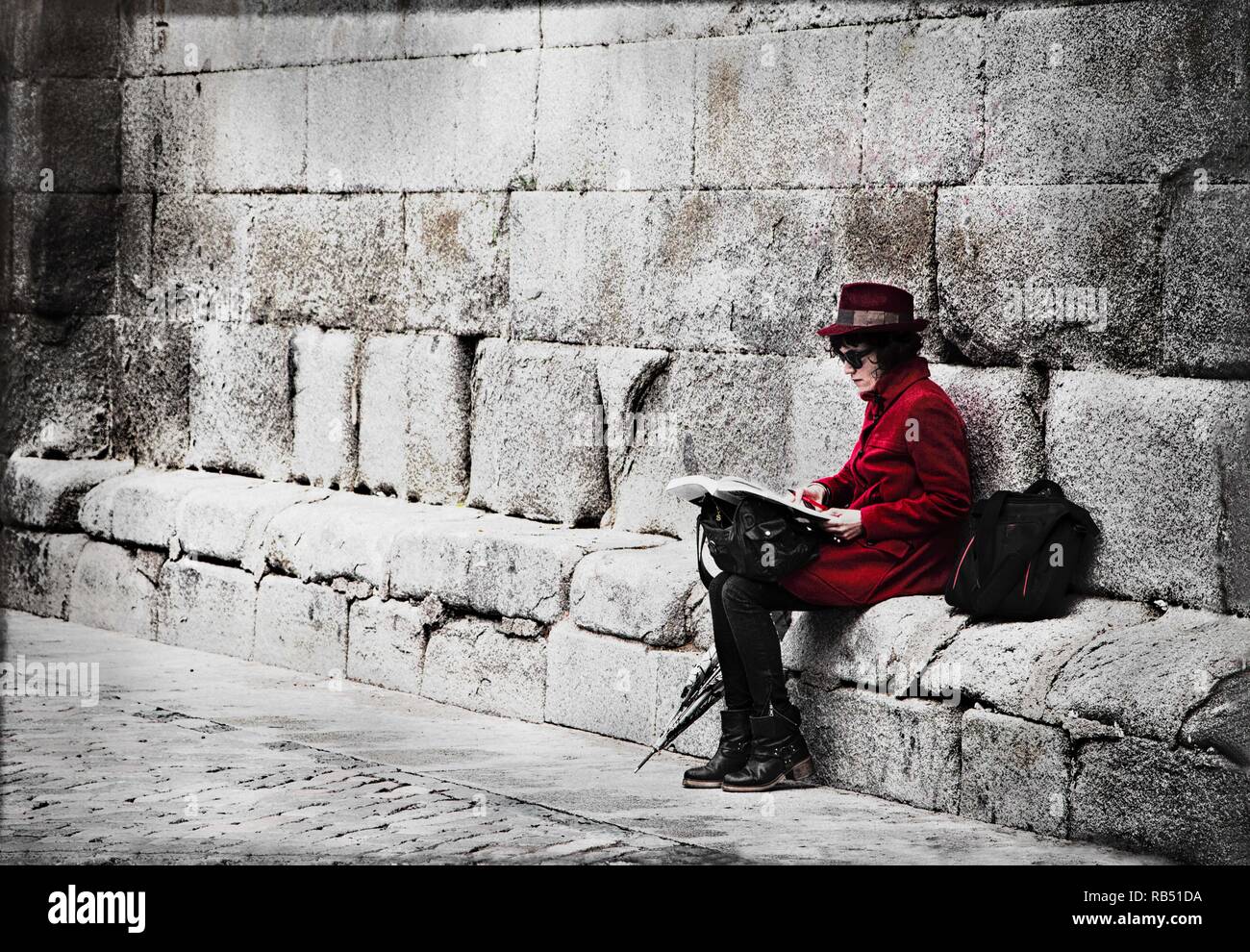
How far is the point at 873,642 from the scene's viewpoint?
22.3 ft

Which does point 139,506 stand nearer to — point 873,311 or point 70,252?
point 70,252

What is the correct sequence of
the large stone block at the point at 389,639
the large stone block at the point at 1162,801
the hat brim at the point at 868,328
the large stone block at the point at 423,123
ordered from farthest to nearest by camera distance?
the large stone block at the point at 423,123, the large stone block at the point at 389,639, the hat brim at the point at 868,328, the large stone block at the point at 1162,801

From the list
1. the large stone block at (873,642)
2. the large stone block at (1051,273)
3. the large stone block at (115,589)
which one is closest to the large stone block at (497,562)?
the large stone block at (873,642)

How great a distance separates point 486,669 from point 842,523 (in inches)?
89.3

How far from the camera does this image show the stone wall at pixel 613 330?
627 cm

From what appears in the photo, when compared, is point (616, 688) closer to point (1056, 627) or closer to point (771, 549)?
point (771, 549)

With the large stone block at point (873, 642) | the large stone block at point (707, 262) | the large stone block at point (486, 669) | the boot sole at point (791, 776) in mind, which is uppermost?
the large stone block at point (707, 262)

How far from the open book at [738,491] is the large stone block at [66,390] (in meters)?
5.53

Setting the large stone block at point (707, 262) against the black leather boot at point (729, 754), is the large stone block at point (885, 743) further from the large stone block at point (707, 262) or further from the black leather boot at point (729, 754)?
the large stone block at point (707, 262)

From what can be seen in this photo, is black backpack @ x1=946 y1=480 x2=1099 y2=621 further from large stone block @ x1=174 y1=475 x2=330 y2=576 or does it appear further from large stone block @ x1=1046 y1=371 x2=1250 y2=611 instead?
large stone block @ x1=174 y1=475 x2=330 y2=576

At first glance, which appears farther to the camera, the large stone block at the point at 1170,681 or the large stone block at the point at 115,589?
the large stone block at the point at 115,589

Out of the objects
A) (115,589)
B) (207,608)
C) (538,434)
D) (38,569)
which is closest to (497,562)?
(538,434)

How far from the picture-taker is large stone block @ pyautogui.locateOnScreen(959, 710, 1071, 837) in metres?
6.12

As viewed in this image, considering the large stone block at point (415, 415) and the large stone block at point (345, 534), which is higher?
the large stone block at point (415, 415)
